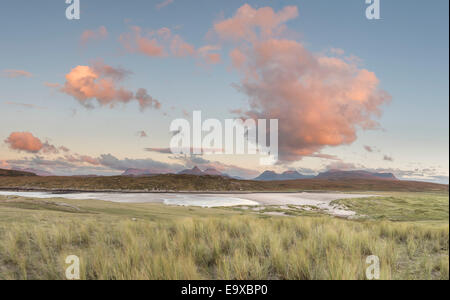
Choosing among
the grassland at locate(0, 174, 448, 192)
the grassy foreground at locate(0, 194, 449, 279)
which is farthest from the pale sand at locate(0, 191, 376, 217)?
the grassland at locate(0, 174, 448, 192)

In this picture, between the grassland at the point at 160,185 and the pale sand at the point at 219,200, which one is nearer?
the pale sand at the point at 219,200

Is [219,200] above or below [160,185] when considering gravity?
above

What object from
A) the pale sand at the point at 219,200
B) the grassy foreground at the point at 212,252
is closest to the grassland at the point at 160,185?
the pale sand at the point at 219,200

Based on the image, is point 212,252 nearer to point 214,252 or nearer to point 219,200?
point 214,252

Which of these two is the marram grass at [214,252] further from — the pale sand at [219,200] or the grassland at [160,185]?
the grassland at [160,185]

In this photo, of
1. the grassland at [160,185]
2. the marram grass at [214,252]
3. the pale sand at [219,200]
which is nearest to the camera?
the marram grass at [214,252]

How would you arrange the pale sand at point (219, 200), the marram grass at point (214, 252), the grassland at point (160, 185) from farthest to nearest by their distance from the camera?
1. the grassland at point (160, 185)
2. the pale sand at point (219, 200)
3. the marram grass at point (214, 252)

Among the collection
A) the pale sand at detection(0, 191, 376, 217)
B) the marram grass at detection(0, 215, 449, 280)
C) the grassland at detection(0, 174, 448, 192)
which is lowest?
the grassland at detection(0, 174, 448, 192)

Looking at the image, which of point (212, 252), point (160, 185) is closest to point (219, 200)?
point (212, 252)

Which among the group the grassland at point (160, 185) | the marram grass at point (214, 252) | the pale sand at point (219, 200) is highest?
the marram grass at point (214, 252)

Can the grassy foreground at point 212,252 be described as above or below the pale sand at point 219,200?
above

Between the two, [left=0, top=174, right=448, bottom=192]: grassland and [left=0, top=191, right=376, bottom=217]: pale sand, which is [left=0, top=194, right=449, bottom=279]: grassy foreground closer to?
[left=0, top=191, right=376, bottom=217]: pale sand

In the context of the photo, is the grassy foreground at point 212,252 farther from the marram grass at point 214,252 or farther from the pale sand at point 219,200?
the pale sand at point 219,200
